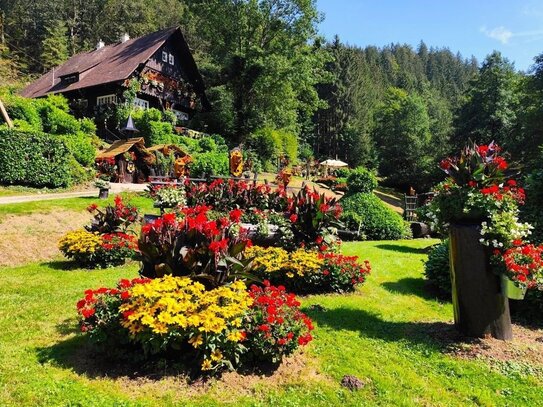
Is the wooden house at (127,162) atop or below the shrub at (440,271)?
atop

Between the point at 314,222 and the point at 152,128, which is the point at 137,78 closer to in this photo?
the point at 152,128

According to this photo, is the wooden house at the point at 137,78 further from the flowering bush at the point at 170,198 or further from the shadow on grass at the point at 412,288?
the shadow on grass at the point at 412,288

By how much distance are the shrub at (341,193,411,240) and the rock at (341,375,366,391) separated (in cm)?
1060

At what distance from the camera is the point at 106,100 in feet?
112

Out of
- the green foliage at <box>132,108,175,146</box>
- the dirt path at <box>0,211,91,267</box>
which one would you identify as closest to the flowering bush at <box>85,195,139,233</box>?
the dirt path at <box>0,211,91,267</box>

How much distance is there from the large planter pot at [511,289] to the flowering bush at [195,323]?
2.81 metres

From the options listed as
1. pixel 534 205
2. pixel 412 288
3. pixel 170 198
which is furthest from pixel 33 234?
pixel 534 205

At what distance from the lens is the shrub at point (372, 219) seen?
49.2 feet

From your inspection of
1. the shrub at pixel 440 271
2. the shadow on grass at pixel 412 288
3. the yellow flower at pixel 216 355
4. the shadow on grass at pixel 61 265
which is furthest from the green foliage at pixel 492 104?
the yellow flower at pixel 216 355

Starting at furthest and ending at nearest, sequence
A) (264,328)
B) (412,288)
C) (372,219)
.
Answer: (372,219), (412,288), (264,328)

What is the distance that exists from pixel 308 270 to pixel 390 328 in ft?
5.92

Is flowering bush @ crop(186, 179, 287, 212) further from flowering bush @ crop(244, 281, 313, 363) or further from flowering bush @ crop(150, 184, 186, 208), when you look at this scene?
flowering bush @ crop(244, 281, 313, 363)

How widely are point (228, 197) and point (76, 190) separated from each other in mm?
8281

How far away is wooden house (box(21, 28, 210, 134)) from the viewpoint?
111ft
